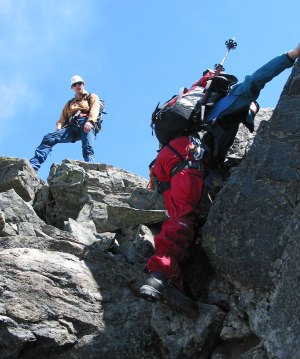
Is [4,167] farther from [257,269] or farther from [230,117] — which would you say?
[257,269]

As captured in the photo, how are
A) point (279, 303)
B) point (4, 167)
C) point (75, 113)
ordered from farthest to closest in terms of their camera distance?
point (75, 113) → point (4, 167) → point (279, 303)

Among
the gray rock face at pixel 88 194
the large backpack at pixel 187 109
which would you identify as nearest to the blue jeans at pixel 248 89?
the large backpack at pixel 187 109

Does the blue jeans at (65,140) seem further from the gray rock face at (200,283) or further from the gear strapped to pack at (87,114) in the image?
the gray rock face at (200,283)

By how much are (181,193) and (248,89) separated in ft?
6.70

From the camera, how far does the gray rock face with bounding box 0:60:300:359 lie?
825 cm

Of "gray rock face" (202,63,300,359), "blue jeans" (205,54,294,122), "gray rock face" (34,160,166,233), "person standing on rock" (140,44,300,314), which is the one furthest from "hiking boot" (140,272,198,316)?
"gray rock face" (34,160,166,233)

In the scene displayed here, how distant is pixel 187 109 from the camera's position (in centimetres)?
1050

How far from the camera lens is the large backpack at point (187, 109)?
10484 mm

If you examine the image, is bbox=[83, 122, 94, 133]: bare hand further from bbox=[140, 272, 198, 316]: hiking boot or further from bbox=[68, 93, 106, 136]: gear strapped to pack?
bbox=[140, 272, 198, 316]: hiking boot

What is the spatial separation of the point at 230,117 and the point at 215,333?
3755mm

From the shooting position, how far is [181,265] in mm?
9703

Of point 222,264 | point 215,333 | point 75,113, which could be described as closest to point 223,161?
point 222,264

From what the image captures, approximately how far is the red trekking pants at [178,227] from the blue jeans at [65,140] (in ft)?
24.2

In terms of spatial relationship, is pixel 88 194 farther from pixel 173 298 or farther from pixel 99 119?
pixel 173 298
